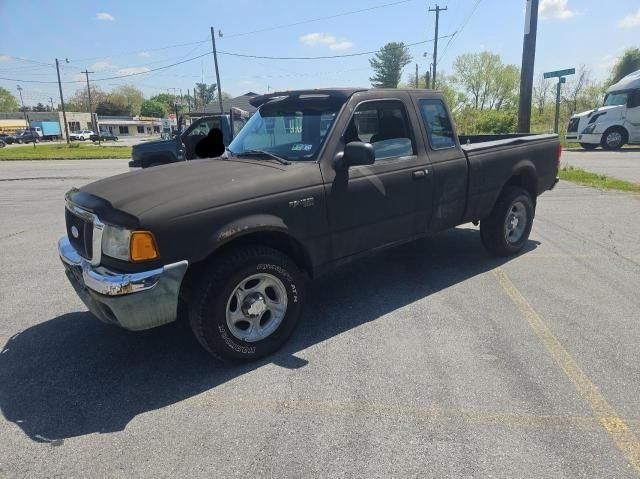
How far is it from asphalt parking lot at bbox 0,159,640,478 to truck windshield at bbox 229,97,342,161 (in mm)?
1525

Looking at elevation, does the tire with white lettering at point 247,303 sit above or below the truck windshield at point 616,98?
below

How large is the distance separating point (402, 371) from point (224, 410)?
4.08ft

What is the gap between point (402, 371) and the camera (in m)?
3.15

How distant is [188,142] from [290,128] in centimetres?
885

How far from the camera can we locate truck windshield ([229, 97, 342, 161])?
3758mm

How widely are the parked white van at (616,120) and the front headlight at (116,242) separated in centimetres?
2436

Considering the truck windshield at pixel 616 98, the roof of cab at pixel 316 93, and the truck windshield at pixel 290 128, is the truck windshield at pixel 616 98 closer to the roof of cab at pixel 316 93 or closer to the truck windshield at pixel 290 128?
the roof of cab at pixel 316 93

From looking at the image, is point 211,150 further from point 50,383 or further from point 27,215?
point 50,383

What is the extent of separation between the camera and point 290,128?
4.04 metres

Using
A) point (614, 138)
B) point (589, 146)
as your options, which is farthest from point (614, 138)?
point (589, 146)

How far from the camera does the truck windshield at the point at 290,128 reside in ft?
12.3

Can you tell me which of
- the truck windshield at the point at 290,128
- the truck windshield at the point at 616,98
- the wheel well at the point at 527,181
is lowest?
the wheel well at the point at 527,181

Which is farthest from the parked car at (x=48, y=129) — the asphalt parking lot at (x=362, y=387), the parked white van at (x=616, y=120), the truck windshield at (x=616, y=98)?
the asphalt parking lot at (x=362, y=387)

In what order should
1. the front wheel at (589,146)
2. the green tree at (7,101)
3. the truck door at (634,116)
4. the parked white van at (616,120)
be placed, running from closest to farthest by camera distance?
the truck door at (634,116) < the parked white van at (616,120) < the front wheel at (589,146) < the green tree at (7,101)
